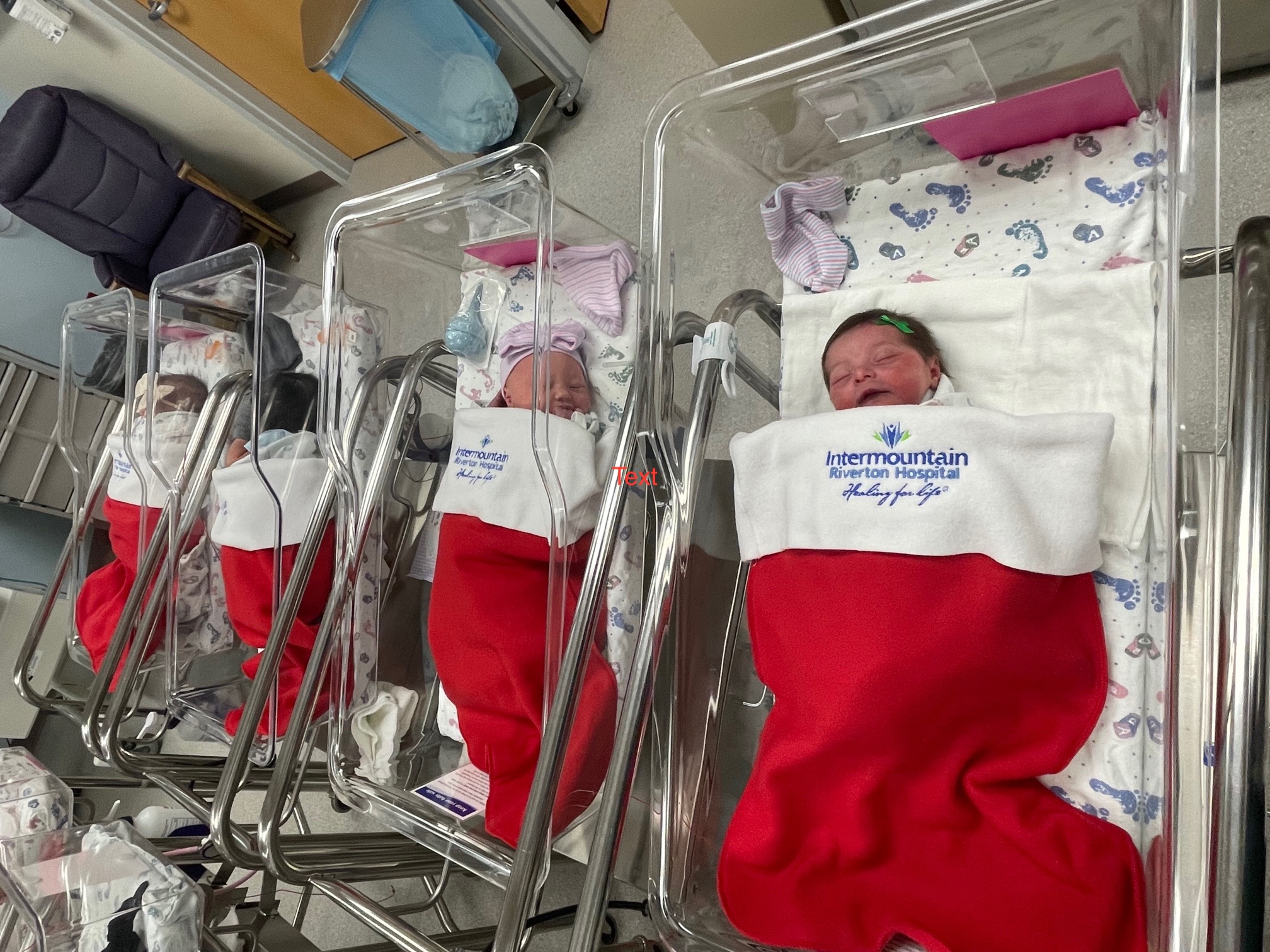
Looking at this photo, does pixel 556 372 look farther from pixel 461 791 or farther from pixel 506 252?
pixel 461 791

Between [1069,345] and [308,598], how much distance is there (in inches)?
56.8

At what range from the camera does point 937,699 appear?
2.50ft

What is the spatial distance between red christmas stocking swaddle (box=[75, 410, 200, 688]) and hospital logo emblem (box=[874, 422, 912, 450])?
1666 millimetres

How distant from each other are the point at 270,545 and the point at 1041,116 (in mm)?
1519

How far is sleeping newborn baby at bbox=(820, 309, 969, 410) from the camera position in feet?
3.08

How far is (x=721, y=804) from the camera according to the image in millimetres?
953

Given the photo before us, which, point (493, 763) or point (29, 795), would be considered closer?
point (493, 763)

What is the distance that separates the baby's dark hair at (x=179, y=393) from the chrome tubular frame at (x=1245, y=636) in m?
1.93

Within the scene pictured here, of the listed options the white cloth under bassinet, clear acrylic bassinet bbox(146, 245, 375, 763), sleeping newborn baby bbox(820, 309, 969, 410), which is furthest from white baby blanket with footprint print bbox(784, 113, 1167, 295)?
the white cloth under bassinet

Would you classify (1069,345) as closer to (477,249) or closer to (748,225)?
(748,225)

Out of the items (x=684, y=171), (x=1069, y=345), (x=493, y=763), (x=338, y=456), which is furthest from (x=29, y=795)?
(x=1069, y=345)

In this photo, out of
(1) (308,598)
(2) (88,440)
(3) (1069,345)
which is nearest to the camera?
(3) (1069,345)

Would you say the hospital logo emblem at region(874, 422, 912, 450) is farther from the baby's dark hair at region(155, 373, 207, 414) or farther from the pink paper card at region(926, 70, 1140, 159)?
the baby's dark hair at region(155, 373, 207, 414)

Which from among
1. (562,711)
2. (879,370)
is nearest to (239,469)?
(562,711)
